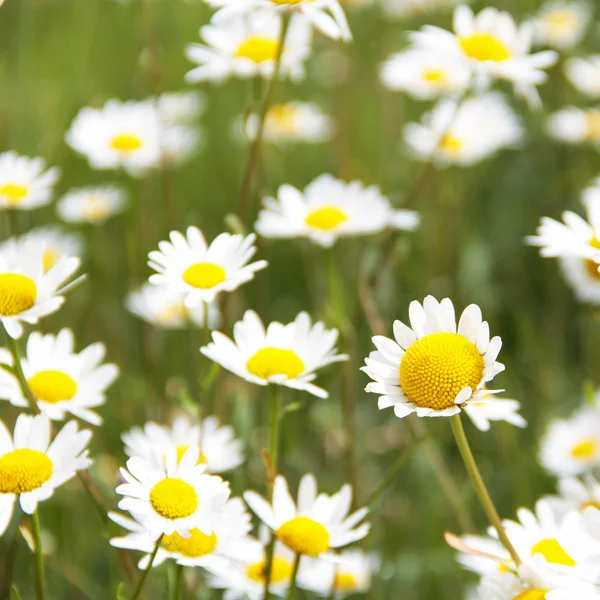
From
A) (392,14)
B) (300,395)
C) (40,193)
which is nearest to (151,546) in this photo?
(40,193)

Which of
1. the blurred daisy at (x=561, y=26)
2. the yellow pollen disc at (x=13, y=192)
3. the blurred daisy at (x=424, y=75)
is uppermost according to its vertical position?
the blurred daisy at (x=424, y=75)

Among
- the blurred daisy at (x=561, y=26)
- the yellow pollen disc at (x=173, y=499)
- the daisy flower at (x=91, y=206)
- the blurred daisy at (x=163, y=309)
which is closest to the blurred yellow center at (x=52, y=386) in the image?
the yellow pollen disc at (x=173, y=499)

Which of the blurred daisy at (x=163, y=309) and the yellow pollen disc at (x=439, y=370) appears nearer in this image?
the yellow pollen disc at (x=439, y=370)

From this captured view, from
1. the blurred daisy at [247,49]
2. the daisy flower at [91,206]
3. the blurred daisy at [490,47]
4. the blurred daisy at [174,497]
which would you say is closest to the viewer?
the blurred daisy at [174,497]

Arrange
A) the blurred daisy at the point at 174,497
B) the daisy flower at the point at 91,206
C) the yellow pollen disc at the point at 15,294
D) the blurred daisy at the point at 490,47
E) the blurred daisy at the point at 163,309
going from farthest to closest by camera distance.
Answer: the daisy flower at the point at 91,206 < the blurred daisy at the point at 163,309 < the blurred daisy at the point at 490,47 < the yellow pollen disc at the point at 15,294 < the blurred daisy at the point at 174,497

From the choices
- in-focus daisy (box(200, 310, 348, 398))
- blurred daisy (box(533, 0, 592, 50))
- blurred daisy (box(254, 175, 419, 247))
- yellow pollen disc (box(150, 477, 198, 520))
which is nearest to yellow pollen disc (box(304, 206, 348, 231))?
blurred daisy (box(254, 175, 419, 247))

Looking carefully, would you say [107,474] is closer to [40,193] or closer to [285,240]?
[40,193]

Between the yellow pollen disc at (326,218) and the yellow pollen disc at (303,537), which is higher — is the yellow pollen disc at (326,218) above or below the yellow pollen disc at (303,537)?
above

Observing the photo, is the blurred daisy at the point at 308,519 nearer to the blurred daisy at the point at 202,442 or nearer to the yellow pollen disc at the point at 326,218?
the blurred daisy at the point at 202,442
